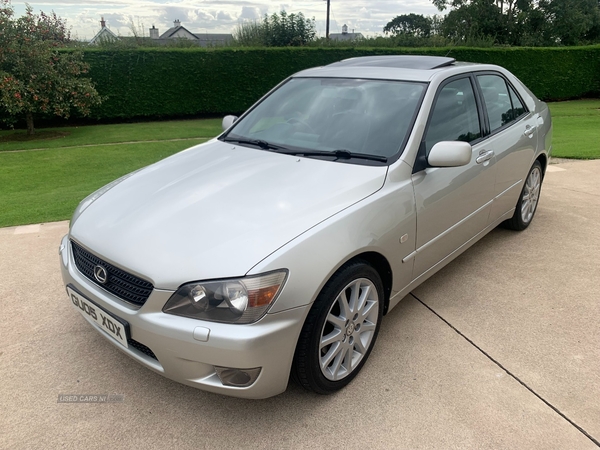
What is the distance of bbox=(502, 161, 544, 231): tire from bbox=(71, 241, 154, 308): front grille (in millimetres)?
3570

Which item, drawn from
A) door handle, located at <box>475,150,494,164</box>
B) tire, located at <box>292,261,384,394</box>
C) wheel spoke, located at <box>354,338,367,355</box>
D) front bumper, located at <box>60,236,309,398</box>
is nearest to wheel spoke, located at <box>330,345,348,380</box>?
tire, located at <box>292,261,384,394</box>


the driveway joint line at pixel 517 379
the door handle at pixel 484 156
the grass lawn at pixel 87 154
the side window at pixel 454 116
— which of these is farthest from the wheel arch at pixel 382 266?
the grass lawn at pixel 87 154

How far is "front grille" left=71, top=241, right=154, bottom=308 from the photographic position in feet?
6.82

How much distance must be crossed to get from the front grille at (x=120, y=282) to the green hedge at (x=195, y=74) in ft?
45.6

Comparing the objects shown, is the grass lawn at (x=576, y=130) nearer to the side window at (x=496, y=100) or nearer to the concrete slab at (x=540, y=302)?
the concrete slab at (x=540, y=302)

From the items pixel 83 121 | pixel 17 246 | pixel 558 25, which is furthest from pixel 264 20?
pixel 558 25

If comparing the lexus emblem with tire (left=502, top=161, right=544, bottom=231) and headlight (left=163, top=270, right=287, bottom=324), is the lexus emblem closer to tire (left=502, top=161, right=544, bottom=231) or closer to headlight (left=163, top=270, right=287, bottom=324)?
headlight (left=163, top=270, right=287, bottom=324)

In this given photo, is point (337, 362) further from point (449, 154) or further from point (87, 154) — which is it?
point (87, 154)

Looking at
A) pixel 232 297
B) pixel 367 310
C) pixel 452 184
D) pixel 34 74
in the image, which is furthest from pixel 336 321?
pixel 34 74

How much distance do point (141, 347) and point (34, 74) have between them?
12.3 metres

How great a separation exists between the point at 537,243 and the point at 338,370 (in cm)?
285

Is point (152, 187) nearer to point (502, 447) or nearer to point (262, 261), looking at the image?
point (262, 261)

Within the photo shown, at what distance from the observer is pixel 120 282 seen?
2.17 m

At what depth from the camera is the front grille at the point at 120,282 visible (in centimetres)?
208
